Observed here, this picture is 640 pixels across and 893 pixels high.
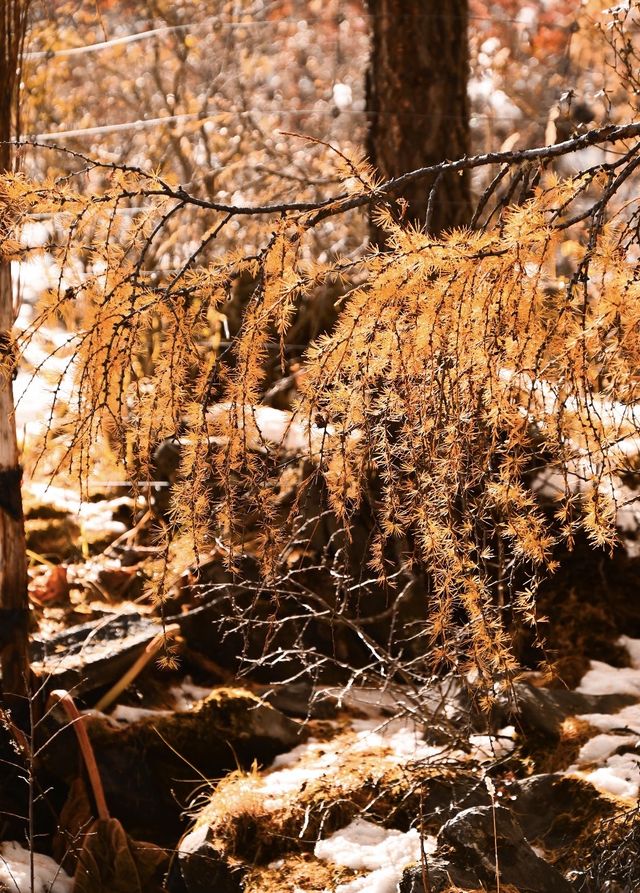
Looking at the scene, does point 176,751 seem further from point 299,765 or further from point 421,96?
point 421,96

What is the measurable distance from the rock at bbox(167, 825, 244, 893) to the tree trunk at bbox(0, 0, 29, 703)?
2.82ft

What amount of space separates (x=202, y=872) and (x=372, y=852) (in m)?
0.59

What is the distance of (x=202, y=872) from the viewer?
3.52 meters

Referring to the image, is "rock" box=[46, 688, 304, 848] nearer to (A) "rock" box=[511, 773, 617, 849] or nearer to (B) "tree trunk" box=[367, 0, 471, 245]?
(A) "rock" box=[511, 773, 617, 849]

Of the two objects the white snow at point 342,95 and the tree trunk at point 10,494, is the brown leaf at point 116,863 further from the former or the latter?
the white snow at point 342,95

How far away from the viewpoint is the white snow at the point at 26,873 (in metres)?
3.51

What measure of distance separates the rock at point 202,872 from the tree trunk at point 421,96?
315 centimetres

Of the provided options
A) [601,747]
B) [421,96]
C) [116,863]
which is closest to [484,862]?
[601,747]

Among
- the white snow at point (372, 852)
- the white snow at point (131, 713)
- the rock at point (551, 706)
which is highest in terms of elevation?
the rock at point (551, 706)

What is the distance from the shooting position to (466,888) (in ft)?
10.2

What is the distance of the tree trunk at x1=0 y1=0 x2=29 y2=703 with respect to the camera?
3787 millimetres

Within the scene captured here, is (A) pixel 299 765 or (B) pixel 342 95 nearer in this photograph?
(A) pixel 299 765

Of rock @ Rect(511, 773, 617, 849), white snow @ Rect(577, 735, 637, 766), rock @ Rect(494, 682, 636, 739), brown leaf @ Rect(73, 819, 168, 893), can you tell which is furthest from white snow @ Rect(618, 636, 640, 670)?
brown leaf @ Rect(73, 819, 168, 893)

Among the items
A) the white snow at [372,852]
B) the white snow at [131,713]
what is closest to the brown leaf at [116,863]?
the white snow at [131,713]
